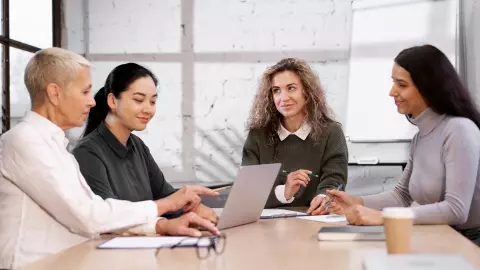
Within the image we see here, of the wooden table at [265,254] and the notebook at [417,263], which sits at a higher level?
the notebook at [417,263]

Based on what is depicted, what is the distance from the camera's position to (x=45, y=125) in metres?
1.64

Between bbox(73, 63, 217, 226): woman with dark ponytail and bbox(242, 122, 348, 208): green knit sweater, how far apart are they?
516 millimetres

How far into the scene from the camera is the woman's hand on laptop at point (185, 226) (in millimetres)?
1561

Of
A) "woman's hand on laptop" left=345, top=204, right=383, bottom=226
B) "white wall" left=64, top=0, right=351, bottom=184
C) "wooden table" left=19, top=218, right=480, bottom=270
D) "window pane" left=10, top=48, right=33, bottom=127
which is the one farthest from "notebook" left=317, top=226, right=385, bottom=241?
"window pane" left=10, top=48, right=33, bottom=127

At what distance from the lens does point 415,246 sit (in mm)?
1393

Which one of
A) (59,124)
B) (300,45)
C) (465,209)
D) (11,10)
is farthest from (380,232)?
(11,10)

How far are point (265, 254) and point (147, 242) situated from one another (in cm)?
33

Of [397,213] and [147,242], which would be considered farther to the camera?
[147,242]

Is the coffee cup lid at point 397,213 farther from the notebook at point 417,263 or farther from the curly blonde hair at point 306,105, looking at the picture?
the curly blonde hair at point 306,105

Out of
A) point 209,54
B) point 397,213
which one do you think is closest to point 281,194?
point 397,213

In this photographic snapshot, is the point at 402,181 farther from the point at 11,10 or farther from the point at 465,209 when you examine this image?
the point at 11,10

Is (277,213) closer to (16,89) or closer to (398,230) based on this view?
(398,230)

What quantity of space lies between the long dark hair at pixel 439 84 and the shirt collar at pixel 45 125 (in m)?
1.17

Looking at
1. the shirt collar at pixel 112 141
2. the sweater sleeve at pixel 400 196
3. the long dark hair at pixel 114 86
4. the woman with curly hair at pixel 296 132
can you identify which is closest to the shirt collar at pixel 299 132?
the woman with curly hair at pixel 296 132
